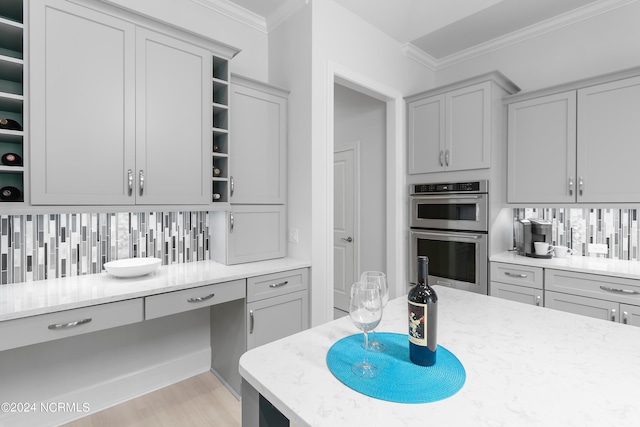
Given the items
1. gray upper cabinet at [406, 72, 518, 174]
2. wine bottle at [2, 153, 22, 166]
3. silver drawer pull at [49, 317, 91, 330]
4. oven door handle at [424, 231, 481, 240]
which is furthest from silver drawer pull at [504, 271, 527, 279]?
wine bottle at [2, 153, 22, 166]

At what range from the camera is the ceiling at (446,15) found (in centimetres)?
272

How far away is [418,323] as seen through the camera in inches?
32.9

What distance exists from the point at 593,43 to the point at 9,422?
5.09 metres

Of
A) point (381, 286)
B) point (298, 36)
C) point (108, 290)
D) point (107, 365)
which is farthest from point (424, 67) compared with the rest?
point (107, 365)

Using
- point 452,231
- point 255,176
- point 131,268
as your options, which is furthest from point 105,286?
point 452,231

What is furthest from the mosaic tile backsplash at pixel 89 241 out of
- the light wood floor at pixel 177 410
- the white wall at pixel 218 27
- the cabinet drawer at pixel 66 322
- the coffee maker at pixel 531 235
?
the coffee maker at pixel 531 235

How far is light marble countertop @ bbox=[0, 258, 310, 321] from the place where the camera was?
4.95 feet

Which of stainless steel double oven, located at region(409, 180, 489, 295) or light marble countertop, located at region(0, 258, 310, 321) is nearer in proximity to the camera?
light marble countertop, located at region(0, 258, 310, 321)

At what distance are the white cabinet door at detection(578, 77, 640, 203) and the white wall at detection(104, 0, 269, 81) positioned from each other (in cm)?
272

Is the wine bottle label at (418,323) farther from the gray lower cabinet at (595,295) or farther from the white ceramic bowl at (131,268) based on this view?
the gray lower cabinet at (595,295)

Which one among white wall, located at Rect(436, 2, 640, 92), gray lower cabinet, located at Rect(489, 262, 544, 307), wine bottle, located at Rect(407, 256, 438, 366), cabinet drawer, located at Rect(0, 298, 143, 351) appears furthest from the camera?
white wall, located at Rect(436, 2, 640, 92)

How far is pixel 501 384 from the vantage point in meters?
0.78

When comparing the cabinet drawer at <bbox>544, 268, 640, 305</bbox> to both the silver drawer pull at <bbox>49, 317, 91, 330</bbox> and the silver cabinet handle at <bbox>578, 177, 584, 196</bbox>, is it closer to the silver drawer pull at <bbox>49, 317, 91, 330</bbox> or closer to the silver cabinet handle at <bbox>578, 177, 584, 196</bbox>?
the silver cabinet handle at <bbox>578, 177, 584, 196</bbox>

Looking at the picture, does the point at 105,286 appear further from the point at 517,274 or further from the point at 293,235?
the point at 517,274
